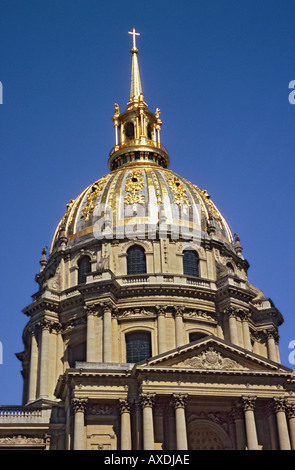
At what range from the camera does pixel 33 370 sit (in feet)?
192

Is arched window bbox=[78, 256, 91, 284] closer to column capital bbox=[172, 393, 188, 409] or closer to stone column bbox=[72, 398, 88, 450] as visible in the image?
stone column bbox=[72, 398, 88, 450]

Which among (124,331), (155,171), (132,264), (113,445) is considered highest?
(155,171)

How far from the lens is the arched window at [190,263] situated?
204 ft

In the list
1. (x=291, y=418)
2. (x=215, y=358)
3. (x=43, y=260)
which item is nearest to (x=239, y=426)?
(x=291, y=418)

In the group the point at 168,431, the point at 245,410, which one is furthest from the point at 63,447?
the point at 245,410

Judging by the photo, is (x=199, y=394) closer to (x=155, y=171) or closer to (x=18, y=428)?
(x=18, y=428)

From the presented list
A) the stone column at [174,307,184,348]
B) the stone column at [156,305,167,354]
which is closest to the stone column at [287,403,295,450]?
the stone column at [174,307,184,348]

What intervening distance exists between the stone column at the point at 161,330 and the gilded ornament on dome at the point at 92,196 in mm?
12025

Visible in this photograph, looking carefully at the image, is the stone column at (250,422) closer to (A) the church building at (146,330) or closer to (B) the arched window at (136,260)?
(A) the church building at (146,330)

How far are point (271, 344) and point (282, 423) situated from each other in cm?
1619

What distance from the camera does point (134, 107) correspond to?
255 ft

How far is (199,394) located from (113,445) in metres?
6.00

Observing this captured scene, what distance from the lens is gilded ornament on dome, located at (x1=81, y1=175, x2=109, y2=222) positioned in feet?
215

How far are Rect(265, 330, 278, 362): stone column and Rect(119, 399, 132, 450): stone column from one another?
62.4 feet
